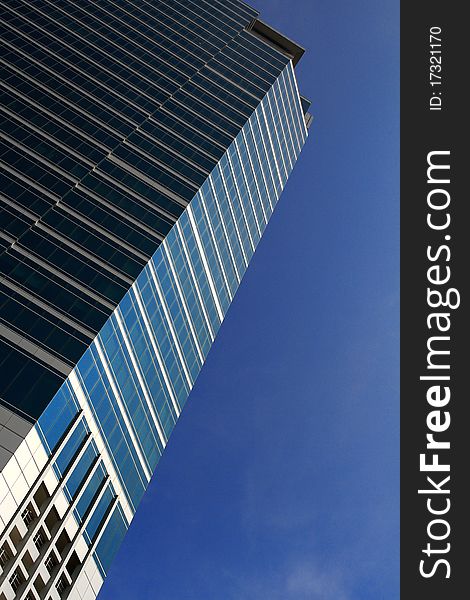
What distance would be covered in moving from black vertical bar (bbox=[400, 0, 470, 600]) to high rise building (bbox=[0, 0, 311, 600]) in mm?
22325

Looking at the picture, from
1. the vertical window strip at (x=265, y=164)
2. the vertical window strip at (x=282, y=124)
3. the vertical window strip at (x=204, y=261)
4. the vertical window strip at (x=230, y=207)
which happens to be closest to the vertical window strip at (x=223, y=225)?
the vertical window strip at (x=230, y=207)

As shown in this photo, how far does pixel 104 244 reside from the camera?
179ft

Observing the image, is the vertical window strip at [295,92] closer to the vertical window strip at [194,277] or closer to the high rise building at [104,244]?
the high rise building at [104,244]

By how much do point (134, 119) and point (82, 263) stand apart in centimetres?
2790


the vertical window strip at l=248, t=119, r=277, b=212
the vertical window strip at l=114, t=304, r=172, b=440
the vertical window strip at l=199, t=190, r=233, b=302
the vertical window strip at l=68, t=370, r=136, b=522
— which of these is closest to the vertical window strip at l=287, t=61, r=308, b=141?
the vertical window strip at l=248, t=119, r=277, b=212

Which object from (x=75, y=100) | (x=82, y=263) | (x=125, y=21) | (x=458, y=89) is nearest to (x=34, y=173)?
(x=82, y=263)

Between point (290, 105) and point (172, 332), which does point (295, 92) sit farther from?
point (172, 332)

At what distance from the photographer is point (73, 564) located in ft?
139

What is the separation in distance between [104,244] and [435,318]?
107ft

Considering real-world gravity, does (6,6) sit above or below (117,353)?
above

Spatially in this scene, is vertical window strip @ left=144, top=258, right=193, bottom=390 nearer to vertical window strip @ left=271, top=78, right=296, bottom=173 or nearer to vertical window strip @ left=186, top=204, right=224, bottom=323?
vertical window strip @ left=186, top=204, right=224, bottom=323

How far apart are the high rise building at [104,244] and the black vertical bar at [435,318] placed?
22325mm

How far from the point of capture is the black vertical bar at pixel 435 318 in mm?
27812

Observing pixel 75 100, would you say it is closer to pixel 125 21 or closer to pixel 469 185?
pixel 125 21
